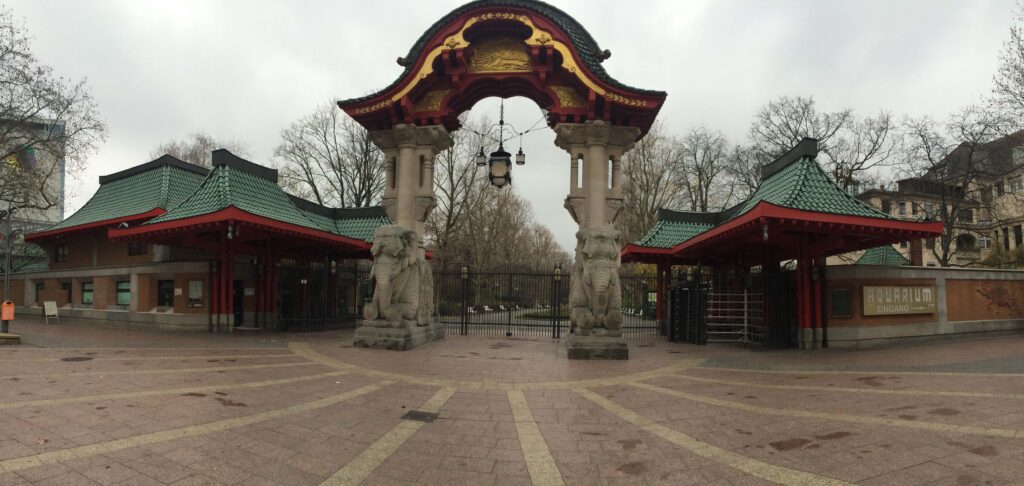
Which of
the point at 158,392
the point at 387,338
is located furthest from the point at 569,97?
the point at 158,392

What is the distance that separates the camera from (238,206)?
1423 centimetres

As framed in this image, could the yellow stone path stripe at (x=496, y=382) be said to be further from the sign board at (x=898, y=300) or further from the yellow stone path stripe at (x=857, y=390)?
the sign board at (x=898, y=300)

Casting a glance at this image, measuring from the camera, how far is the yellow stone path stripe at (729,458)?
12.0 feet

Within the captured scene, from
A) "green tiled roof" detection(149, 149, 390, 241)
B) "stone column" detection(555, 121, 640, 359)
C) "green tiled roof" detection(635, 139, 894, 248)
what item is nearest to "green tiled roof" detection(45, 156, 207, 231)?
"green tiled roof" detection(149, 149, 390, 241)

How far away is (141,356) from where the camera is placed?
933 centimetres

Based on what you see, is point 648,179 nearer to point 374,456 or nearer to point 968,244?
point 374,456

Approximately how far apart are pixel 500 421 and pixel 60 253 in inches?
1047

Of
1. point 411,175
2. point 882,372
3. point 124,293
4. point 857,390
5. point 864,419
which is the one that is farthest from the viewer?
point 124,293

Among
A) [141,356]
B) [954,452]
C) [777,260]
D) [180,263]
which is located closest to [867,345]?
[777,260]

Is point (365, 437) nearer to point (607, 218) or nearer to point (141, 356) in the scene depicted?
point (141, 356)

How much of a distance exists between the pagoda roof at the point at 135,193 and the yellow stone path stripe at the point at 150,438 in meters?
16.2

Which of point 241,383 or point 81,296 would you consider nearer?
point 241,383

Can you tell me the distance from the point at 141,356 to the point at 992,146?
112 feet

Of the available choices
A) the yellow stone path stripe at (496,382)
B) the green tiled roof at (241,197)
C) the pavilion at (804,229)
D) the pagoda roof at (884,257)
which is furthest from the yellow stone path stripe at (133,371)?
the pagoda roof at (884,257)
